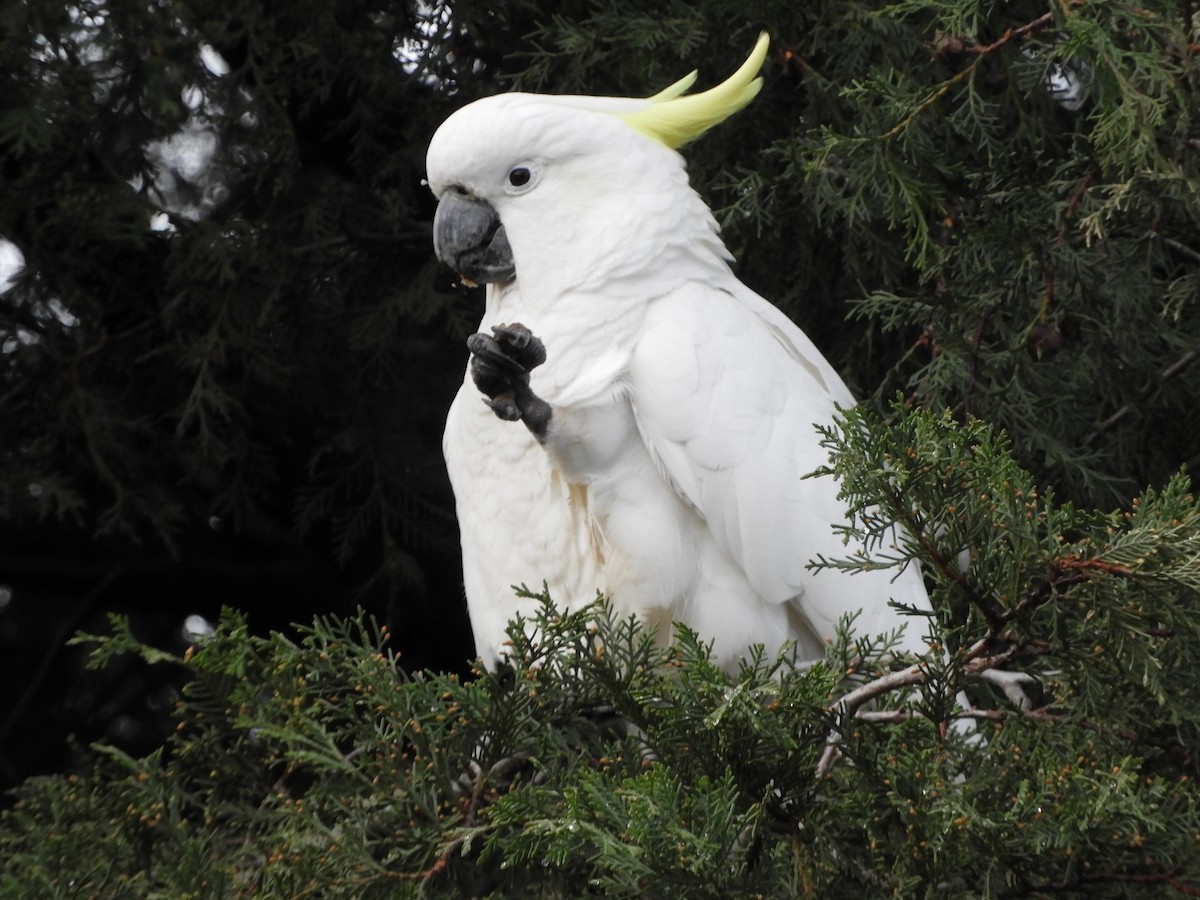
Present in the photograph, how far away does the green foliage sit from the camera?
1115 millimetres

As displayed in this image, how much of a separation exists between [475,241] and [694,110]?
0.40 m

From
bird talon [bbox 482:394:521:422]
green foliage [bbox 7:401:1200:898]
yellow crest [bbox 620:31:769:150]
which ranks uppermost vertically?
yellow crest [bbox 620:31:769:150]

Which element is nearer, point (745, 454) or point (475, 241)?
point (745, 454)

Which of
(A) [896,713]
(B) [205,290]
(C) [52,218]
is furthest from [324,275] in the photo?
(A) [896,713]

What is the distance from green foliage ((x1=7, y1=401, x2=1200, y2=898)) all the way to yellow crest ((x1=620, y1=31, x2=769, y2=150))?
94 centimetres

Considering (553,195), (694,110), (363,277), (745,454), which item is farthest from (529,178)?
(363,277)

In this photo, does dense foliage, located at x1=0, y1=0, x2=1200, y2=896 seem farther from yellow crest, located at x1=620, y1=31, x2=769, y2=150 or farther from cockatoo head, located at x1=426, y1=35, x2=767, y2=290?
cockatoo head, located at x1=426, y1=35, x2=767, y2=290

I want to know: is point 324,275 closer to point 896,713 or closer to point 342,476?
point 342,476

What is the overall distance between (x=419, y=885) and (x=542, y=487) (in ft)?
2.43

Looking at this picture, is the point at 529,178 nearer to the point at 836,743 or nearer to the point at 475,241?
the point at 475,241

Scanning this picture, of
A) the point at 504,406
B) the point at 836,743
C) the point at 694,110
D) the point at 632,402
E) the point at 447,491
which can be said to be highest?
the point at 694,110

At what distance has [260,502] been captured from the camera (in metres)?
3.00

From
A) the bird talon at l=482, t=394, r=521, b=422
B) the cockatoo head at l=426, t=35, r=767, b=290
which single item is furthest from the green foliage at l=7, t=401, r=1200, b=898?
→ the cockatoo head at l=426, t=35, r=767, b=290

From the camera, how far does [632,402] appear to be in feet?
6.01
